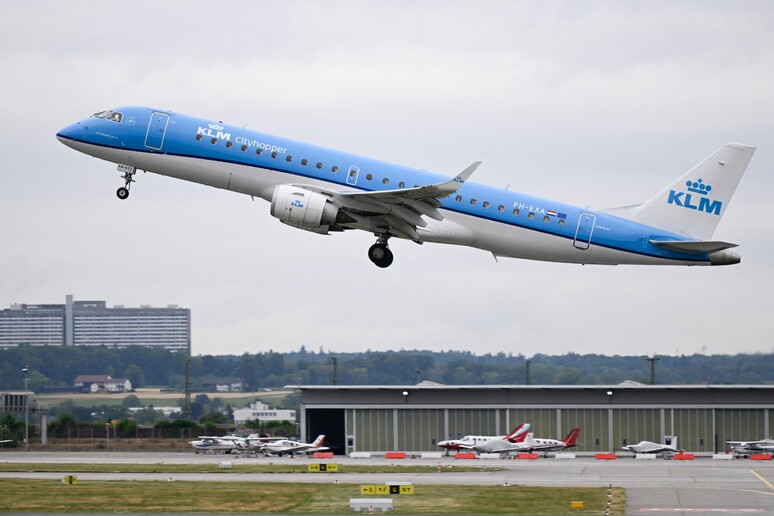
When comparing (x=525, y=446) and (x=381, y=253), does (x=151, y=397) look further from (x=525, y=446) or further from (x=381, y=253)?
(x=381, y=253)

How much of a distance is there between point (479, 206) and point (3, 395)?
73.6m

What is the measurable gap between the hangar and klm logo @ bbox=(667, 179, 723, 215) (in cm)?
3805

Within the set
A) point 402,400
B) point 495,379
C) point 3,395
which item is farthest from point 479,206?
point 495,379

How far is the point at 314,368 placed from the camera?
185 meters

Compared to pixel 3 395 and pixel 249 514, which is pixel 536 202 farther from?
pixel 3 395

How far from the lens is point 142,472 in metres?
70.7

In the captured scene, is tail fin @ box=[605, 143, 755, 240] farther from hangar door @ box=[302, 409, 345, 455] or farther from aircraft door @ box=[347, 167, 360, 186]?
hangar door @ box=[302, 409, 345, 455]

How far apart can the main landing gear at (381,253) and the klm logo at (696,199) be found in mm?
14056

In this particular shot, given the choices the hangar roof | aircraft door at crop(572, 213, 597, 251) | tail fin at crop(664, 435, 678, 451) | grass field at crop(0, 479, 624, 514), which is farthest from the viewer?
the hangar roof

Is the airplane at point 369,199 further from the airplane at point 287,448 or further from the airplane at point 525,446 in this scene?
the airplane at point 287,448

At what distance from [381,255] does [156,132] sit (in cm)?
1187

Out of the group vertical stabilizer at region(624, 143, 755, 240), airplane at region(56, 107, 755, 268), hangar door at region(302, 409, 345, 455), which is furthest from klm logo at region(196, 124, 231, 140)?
hangar door at region(302, 409, 345, 455)

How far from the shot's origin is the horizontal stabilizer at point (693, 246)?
2255 inches

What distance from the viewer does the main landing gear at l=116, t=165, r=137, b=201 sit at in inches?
2350
